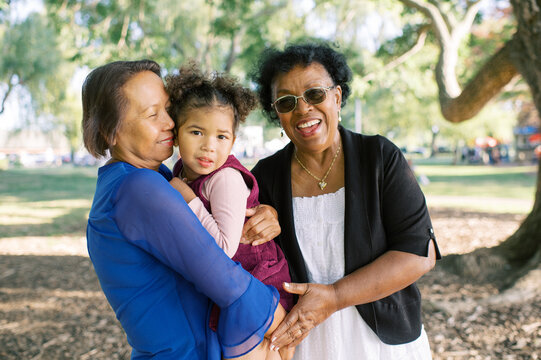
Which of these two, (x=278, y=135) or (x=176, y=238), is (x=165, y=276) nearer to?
(x=176, y=238)

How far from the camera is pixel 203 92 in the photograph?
1887 mm

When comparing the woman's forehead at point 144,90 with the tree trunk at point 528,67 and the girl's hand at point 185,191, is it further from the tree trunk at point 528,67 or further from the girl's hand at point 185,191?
the tree trunk at point 528,67

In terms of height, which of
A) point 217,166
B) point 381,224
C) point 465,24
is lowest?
point 381,224

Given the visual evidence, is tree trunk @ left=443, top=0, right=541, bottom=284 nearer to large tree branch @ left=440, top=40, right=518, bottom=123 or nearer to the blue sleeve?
large tree branch @ left=440, top=40, right=518, bottom=123

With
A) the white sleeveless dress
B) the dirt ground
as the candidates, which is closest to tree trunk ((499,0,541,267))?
the dirt ground

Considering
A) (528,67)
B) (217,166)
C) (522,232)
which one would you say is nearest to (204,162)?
(217,166)

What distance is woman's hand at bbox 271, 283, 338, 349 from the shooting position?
5.99ft

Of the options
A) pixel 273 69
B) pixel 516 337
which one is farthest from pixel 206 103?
pixel 516 337

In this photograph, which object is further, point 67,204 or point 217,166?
point 67,204

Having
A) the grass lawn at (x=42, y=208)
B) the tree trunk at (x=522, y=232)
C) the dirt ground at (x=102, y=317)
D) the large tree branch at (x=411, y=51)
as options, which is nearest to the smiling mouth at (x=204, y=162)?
the dirt ground at (x=102, y=317)

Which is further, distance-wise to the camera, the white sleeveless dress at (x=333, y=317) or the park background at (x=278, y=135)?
the park background at (x=278, y=135)

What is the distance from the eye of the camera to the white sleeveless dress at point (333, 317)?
2.08 metres

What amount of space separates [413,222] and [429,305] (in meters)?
3.72

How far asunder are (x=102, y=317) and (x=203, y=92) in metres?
4.40
